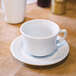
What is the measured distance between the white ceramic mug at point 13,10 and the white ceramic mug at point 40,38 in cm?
19

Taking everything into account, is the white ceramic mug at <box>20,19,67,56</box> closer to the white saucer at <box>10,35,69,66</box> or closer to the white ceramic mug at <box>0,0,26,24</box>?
the white saucer at <box>10,35,69,66</box>

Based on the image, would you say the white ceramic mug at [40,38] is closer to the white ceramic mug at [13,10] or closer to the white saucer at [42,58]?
the white saucer at [42,58]

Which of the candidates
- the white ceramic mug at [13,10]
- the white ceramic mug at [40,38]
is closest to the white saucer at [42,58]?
the white ceramic mug at [40,38]

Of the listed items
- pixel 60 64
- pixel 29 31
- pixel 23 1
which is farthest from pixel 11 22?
pixel 60 64

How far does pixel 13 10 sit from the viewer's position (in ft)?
2.15

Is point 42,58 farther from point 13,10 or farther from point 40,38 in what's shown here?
point 13,10

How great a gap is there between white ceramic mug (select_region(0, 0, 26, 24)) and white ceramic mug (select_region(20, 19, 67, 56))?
190 mm

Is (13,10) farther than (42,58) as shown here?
Yes

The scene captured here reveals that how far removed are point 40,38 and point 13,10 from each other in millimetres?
288

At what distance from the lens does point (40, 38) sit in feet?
1.35

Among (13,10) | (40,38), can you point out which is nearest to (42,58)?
(40,38)

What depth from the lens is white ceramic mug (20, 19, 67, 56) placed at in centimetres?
42

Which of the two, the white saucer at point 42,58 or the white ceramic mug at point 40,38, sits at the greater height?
the white ceramic mug at point 40,38

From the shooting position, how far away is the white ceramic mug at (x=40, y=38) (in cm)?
42
